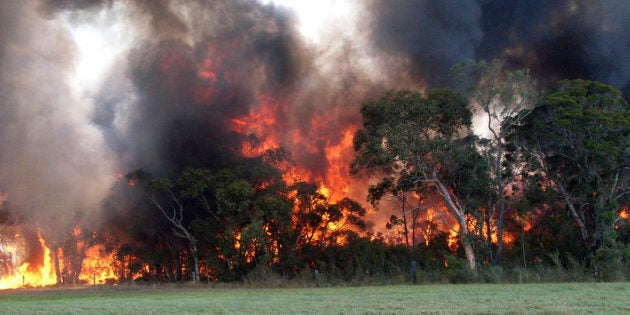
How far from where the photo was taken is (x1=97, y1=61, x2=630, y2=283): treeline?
2967cm

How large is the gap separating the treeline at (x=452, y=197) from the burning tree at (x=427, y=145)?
0.09m

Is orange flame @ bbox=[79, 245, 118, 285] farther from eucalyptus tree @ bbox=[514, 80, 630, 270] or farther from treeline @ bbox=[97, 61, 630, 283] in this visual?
eucalyptus tree @ bbox=[514, 80, 630, 270]

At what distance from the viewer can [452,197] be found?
37.5m

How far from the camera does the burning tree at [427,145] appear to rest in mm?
33062

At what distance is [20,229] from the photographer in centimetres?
5969

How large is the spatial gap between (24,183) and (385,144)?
3994cm

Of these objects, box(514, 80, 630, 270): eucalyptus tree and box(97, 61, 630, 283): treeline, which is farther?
box(97, 61, 630, 283): treeline

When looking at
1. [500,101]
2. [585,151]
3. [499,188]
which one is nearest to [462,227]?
[499,188]

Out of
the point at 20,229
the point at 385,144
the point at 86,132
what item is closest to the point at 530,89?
the point at 385,144

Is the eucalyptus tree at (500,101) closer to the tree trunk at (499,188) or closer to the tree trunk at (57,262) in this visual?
the tree trunk at (499,188)

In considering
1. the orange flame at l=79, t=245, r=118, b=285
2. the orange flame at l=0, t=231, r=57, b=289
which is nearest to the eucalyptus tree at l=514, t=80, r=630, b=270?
the orange flame at l=79, t=245, r=118, b=285

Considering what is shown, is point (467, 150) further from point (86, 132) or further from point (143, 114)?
point (86, 132)

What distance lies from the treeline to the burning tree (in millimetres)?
86

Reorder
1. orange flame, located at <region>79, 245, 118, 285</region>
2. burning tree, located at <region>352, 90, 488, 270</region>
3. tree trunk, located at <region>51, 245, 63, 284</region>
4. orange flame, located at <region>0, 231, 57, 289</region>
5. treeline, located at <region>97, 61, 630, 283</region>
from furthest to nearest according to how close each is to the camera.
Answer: orange flame, located at <region>79, 245, 118, 285</region>
orange flame, located at <region>0, 231, 57, 289</region>
tree trunk, located at <region>51, 245, 63, 284</region>
burning tree, located at <region>352, 90, 488, 270</region>
treeline, located at <region>97, 61, 630, 283</region>
